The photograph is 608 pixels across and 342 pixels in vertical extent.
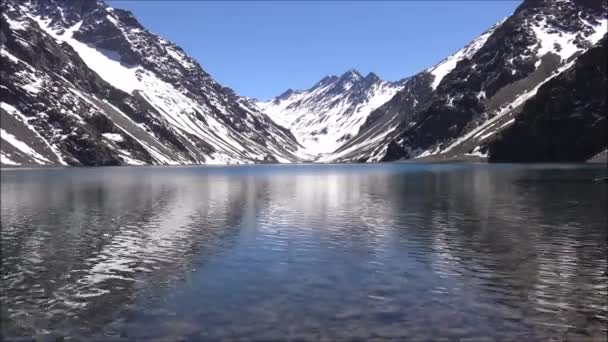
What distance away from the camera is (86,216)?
2482 inches

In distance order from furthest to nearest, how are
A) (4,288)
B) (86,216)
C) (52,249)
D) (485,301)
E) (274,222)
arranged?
(86,216), (274,222), (52,249), (4,288), (485,301)

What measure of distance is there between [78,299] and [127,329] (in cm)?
617

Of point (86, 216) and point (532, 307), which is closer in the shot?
point (532, 307)

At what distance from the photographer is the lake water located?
23594 millimetres

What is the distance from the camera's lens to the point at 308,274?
111ft

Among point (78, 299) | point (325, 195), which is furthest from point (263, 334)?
point (325, 195)

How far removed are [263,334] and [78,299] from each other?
444 inches

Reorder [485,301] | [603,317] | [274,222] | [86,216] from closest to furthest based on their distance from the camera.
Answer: [603,317] < [485,301] < [274,222] < [86,216]

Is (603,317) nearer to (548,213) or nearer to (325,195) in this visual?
(548,213)

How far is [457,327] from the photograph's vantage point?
23.2 meters

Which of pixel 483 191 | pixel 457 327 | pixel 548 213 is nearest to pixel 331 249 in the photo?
pixel 457 327

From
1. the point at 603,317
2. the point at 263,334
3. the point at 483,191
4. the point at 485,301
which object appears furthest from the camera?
the point at 483,191

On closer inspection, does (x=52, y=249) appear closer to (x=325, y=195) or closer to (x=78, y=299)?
(x=78, y=299)

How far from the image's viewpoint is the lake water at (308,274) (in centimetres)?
2359
